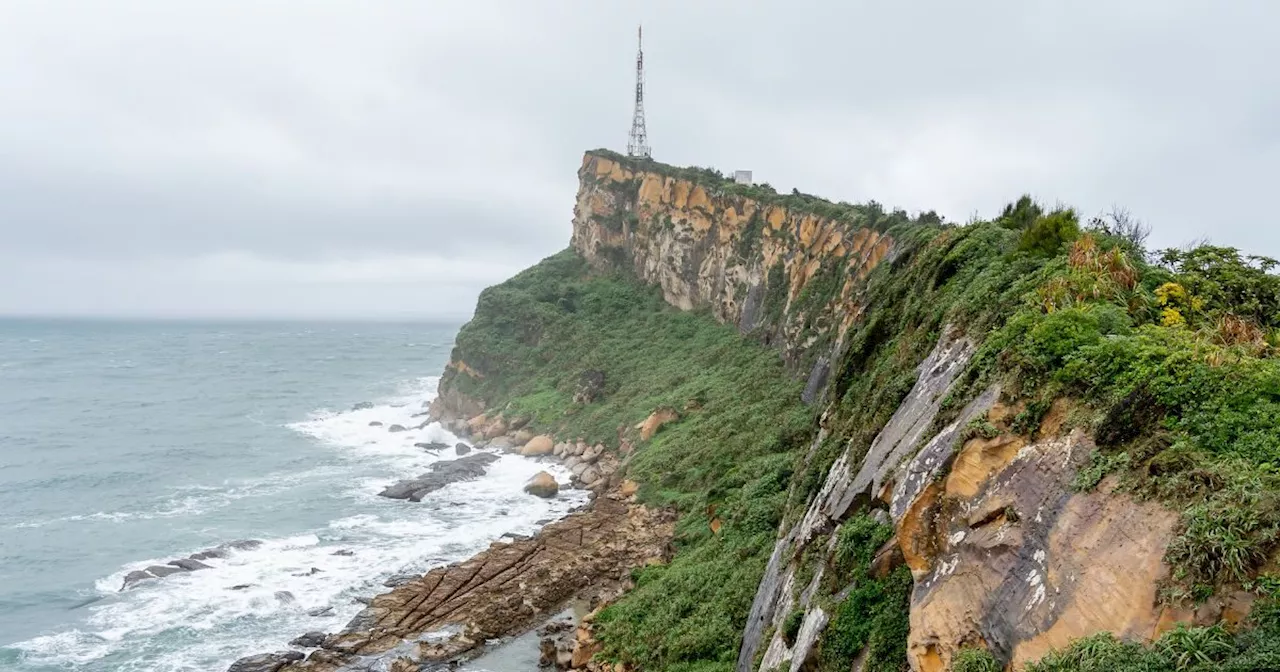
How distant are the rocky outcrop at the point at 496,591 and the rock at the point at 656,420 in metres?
7.95

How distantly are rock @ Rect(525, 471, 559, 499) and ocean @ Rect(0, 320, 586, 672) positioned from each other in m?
0.53

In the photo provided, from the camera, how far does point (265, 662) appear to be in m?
18.2

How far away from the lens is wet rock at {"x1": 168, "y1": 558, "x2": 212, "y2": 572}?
984 inches

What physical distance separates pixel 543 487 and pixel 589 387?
12.5 m

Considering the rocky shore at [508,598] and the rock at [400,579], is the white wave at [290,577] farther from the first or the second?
the rocky shore at [508,598]

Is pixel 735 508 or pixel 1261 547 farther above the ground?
pixel 1261 547

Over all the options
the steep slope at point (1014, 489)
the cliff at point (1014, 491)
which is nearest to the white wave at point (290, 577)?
the cliff at point (1014, 491)

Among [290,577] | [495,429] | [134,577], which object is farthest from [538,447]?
[134,577]

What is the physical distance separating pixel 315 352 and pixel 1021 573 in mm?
129055

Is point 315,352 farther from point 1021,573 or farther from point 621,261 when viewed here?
point 1021,573

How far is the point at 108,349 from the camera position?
12125 cm

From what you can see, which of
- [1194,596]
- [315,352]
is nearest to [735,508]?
[1194,596]

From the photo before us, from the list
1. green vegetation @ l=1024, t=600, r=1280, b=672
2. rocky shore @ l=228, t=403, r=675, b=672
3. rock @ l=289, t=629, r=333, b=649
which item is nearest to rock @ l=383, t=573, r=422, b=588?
rocky shore @ l=228, t=403, r=675, b=672

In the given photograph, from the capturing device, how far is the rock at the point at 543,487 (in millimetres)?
33125
